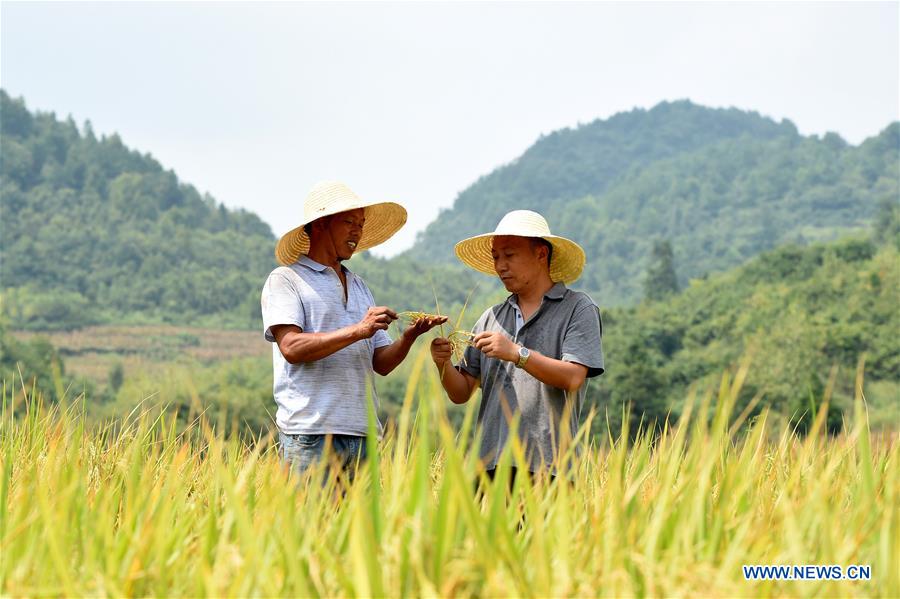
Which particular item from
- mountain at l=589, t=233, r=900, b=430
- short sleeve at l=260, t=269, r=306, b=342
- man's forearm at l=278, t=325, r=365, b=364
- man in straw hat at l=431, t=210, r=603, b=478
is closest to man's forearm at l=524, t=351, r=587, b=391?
man in straw hat at l=431, t=210, r=603, b=478

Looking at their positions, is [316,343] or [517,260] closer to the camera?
[316,343]

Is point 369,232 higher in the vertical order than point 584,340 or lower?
higher

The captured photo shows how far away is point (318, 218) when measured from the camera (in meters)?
4.42

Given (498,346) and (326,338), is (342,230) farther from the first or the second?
(498,346)

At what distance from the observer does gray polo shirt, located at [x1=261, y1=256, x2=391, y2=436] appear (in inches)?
164

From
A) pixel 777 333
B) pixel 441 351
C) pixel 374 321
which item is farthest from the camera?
pixel 777 333

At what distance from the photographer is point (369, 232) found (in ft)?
16.5

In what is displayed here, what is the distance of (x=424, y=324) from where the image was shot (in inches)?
164

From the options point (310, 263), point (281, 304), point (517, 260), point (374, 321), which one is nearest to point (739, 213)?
point (517, 260)

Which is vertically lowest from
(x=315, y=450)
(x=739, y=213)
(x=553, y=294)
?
(x=315, y=450)

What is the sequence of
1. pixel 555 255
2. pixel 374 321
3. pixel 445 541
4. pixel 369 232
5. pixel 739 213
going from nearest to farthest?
pixel 445 541 < pixel 374 321 < pixel 555 255 < pixel 369 232 < pixel 739 213

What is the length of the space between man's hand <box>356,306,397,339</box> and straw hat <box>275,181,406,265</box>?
1.76 ft

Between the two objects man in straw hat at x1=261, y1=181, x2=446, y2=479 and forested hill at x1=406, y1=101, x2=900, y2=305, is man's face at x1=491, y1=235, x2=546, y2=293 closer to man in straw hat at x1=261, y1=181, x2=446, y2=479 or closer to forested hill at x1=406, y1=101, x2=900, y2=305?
man in straw hat at x1=261, y1=181, x2=446, y2=479

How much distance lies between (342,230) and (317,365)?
57cm
